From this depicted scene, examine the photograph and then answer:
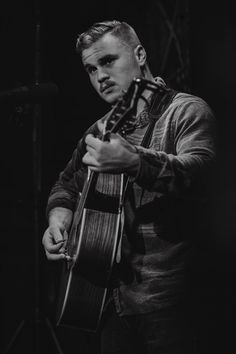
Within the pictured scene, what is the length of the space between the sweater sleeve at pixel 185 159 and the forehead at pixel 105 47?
0.50 metres

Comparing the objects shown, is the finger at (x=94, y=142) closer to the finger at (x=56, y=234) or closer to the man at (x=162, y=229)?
the man at (x=162, y=229)

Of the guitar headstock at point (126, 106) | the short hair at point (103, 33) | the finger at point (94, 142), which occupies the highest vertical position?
the short hair at point (103, 33)

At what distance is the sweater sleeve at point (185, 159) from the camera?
154 centimetres

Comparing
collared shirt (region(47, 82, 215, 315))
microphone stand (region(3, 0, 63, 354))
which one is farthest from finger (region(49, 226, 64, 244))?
microphone stand (region(3, 0, 63, 354))

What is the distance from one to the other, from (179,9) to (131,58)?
2.60 feet

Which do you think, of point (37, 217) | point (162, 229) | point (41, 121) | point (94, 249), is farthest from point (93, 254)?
point (41, 121)

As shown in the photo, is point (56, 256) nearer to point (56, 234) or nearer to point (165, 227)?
point (56, 234)

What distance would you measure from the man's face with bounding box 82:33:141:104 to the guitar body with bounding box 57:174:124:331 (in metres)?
0.42

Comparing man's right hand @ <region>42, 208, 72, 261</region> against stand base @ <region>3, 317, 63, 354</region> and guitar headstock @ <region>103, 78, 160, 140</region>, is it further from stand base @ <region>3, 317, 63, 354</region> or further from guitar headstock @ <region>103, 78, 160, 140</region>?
stand base @ <region>3, 317, 63, 354</region>

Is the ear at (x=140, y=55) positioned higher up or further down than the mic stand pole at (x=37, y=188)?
higher up

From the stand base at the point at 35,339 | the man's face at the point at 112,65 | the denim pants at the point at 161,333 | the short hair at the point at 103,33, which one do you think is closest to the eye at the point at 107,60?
the man's face at the point at 112,65

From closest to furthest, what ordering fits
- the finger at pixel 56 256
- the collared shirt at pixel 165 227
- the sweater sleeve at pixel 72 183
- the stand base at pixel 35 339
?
1. the collared shirt at pixel 165 227
2. the finger at pixel 56 256
3. the sweater sleeve at pixel 72 183
4. the stand base at pixel 35 339

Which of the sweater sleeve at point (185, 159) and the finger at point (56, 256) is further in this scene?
the finger at point (56, 256)

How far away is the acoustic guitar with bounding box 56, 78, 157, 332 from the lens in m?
1.75
